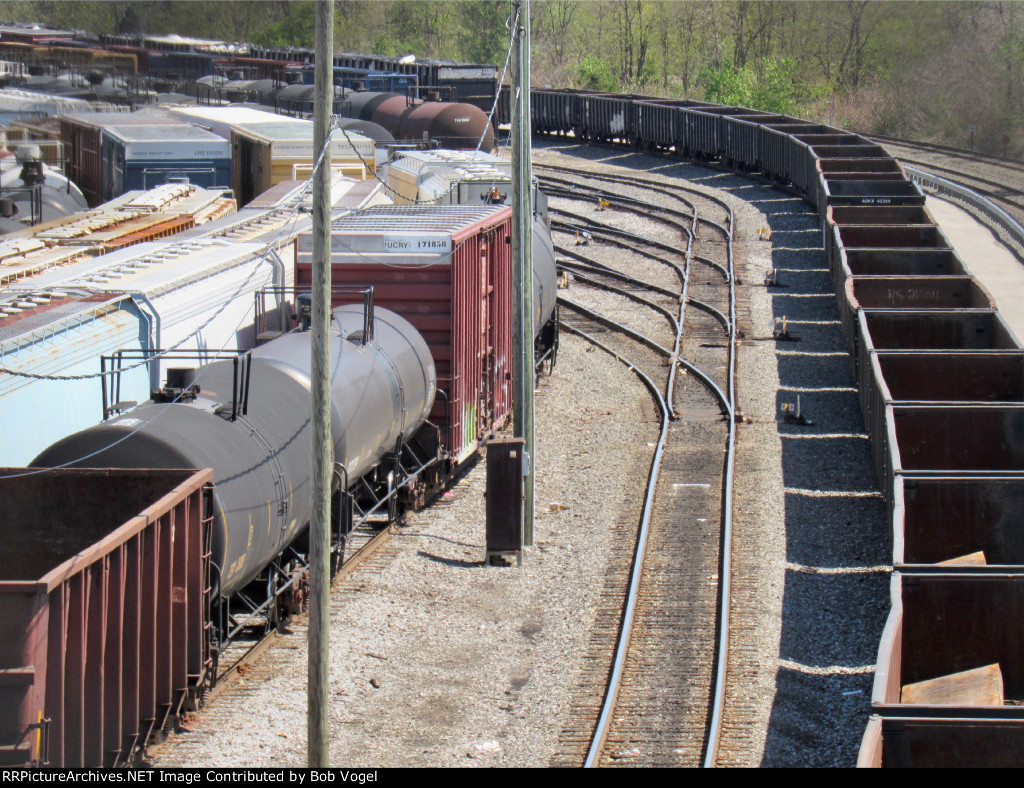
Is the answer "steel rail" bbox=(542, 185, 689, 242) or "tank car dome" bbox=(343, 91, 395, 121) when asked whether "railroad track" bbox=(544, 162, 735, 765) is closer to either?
"steel rail" bbox=(542, 185, 689, 242)

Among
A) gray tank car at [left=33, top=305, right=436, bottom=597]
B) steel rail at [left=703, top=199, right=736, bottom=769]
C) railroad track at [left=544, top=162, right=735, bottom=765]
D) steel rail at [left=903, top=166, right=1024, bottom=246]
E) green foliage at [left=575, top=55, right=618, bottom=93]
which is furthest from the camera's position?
green foliage at [left=575, top=55, right=618, bottom=93]

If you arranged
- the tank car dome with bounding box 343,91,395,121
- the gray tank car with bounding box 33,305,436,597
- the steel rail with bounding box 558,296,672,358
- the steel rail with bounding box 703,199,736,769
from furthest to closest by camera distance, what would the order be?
the tank car dome with bounding box 343,91,395,121 → the steel rail with bounding box 558,296,672,358 → the steel rail with bounding box 703,199,736,769 → the gray tank car with bounding box 33,305,436,597

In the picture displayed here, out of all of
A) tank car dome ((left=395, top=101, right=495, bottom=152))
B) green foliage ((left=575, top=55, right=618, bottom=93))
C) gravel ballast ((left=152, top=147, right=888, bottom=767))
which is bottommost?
gravel ballast ((left=152, top=147, right=888, bottom=767))

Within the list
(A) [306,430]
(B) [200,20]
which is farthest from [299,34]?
(A) [306,430]

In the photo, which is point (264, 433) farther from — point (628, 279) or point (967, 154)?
point (967, 154)

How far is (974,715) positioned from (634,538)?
708cm

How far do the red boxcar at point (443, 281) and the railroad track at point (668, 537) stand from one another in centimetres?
273

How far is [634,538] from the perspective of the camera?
1445 cm

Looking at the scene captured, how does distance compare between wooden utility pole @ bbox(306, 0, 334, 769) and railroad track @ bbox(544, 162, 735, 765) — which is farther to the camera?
railroad track @ bbox(544, 162, 735, 765)

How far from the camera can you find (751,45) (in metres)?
77.4

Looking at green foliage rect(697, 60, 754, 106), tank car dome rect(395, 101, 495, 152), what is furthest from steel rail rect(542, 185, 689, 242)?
green foliage rect(697, 60, 754, 106)

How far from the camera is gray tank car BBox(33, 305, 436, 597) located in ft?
29.4

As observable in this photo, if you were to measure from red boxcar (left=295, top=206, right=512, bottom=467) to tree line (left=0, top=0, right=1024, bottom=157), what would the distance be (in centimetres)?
4065

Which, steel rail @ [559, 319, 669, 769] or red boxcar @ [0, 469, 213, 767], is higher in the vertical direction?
red boxcar @ [0, 469, 213, 767]
